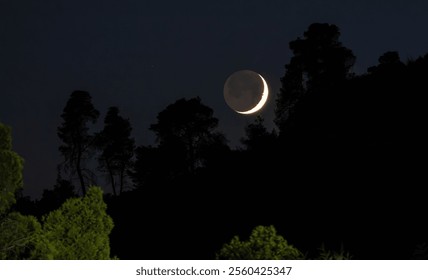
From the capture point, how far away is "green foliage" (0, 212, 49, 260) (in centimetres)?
1292

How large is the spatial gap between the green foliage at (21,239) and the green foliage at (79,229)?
259 mm

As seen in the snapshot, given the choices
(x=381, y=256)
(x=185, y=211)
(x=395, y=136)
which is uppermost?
(x=395, y=136)

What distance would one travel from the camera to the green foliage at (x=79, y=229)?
13.2 m

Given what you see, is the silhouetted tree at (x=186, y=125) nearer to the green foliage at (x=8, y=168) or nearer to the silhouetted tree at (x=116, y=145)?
the silhouetted tree at (x=116, y=145)

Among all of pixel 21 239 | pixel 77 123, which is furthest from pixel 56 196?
pixel 21 239

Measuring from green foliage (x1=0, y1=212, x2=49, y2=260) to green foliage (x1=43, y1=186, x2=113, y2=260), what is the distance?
0.26 meters

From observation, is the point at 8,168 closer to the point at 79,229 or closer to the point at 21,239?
the point at 21,239

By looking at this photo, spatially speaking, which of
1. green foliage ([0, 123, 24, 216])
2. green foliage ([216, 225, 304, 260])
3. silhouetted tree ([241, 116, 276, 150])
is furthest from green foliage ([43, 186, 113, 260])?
silhouetted tree ([241, 116, 276, 150])

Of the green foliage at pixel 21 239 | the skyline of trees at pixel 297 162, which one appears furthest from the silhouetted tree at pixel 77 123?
the green foliage at pixel 21 239

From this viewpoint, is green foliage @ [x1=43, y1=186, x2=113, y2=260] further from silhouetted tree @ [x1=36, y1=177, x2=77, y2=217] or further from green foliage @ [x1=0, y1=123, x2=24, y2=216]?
silhouetted tree @ [x1=36, y1=177, x2=77, y2=217]

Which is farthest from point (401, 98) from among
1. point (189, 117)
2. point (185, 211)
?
point (189, 117)

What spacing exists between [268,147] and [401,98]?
7.95m

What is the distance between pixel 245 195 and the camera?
97.8 feet
